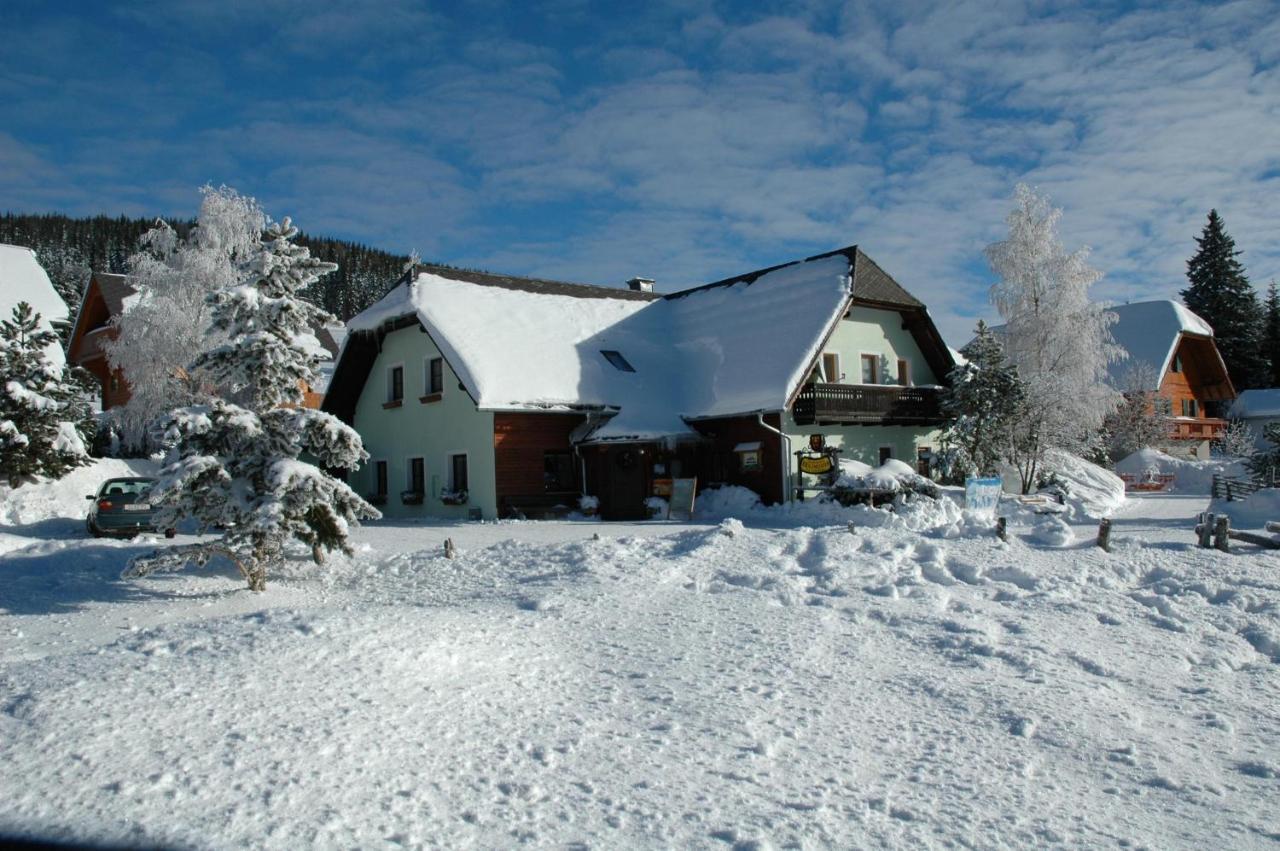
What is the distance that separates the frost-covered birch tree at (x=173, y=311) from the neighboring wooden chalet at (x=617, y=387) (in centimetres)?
431

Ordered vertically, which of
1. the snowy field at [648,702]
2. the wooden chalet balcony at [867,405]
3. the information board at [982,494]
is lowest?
the snowy field at [648,702]

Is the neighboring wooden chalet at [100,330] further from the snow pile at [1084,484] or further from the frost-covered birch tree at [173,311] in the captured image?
the snow pile at [1084,484]

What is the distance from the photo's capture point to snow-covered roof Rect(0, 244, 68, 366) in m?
43.5

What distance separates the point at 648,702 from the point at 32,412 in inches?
→ 826

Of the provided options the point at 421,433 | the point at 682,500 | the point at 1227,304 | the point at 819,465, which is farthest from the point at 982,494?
the point at 1227,304

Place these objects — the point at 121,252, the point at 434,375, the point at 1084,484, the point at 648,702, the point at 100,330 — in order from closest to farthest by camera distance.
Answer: the point at 648,702, the point at 434,375, the point at 1084,484, the point at 100,330, the point at 121,252

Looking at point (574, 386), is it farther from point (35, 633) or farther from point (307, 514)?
point (35, 633)

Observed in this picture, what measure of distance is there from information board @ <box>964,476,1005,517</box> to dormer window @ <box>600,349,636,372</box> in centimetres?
1033

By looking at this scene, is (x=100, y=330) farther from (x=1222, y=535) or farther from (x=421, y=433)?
(x=1222, y=535)

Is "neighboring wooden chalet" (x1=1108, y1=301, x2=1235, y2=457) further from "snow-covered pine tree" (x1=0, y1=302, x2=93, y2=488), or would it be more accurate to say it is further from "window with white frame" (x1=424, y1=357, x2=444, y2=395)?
"snow-covered pine tree" (x1=0, y1=302, x2=93, y2=488)

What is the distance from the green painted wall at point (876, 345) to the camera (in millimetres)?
26297

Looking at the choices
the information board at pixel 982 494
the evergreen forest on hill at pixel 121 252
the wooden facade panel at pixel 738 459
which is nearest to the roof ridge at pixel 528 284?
the wooden facade panel at pixel 738 459

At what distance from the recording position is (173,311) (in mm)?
26781

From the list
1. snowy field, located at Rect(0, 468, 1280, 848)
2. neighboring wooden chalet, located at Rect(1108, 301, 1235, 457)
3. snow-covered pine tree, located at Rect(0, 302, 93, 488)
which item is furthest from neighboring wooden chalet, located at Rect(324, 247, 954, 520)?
neighboring wooden chalet, located at Rect(1108, 301, 1235, 457)
